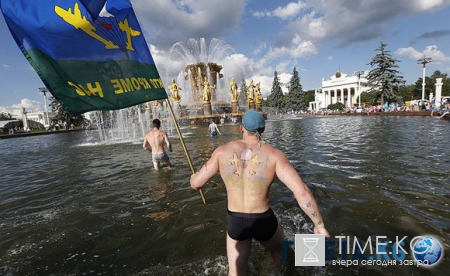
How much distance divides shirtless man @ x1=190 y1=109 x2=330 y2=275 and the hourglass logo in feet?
0.31

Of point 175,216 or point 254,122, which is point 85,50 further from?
point 175,216

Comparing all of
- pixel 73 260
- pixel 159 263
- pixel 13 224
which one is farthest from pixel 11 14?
pixel 13 224

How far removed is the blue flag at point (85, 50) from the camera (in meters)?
2.73

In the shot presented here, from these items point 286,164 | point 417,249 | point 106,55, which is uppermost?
point 106,55

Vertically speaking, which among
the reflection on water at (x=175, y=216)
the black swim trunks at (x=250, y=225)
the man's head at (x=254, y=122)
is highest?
the man's head at (x=254, y=122)

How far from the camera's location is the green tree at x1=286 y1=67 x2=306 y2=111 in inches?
3022

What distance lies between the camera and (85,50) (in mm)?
3156

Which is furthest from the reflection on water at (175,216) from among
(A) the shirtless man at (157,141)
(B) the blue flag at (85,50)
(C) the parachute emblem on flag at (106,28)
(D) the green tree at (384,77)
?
(D) the green tree at (384,77)

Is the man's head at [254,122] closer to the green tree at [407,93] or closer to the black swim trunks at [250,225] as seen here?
the black swim trunks at [250,225]

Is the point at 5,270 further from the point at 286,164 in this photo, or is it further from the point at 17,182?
the point at 17,182

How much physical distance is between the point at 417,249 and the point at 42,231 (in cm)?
611

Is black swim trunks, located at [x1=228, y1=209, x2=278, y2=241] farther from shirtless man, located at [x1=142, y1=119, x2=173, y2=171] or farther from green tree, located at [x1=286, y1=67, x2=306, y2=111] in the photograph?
green tree, located at [x1=286, y1=67, x2=306, y2=111]

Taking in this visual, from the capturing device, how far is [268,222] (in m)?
2.67

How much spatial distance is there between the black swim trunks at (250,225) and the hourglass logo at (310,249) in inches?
14.0
